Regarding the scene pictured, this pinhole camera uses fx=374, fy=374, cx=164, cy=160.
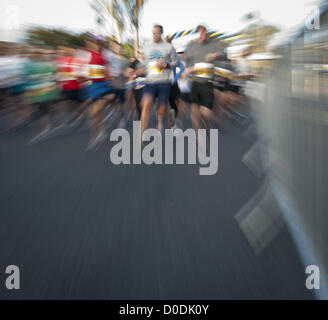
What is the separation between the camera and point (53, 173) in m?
4.81

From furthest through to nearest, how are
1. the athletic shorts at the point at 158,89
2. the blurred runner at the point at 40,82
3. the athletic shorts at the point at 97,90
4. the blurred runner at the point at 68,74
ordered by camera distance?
the blurred runner at the point at 40,82 < the blurred runner at the point at 68,74 < the athletic shorts at the point at 97,90 < the athletic shorts at the point at 158,89

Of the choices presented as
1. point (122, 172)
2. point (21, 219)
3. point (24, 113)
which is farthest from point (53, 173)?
point (24, 113)

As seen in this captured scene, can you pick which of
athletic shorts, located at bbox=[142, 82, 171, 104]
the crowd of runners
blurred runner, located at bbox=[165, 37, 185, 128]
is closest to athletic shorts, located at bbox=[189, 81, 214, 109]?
the crowd of runners

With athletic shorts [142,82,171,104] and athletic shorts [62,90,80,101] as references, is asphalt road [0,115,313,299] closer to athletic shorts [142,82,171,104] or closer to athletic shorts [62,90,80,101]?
athletic shorts [142,82,171,104]

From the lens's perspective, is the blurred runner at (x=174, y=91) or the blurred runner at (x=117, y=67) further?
the blurred runner at (x=117, y=67)

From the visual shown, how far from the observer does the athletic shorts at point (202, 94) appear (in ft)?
22.2

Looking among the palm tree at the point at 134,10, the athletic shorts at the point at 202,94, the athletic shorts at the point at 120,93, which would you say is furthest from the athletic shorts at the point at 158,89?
the palm tree at the point at 134,10

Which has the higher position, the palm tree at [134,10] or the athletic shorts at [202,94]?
the palm tree at [134,10]

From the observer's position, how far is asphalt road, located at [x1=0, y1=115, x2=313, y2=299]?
2.19m

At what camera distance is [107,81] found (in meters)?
7.04

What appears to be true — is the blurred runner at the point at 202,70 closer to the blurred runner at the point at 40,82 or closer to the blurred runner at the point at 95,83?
the blurred runner at the point at 95,83

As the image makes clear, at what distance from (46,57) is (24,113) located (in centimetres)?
166

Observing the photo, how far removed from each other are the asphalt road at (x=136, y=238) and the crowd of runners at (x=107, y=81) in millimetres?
2143

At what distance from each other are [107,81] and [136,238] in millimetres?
4756
